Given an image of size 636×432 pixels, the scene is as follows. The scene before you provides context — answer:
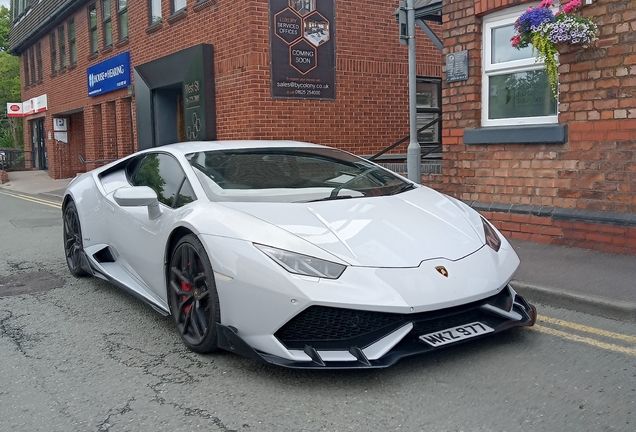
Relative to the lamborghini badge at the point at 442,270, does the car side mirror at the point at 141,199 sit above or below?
above

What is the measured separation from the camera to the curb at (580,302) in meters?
4.44

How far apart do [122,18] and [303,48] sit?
7516mm

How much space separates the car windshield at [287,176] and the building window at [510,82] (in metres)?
2.85

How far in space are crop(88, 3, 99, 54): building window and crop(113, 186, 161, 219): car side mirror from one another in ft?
51.6

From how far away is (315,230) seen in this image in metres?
3.60

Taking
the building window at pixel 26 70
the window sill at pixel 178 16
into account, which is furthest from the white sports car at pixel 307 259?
the building window at pixel 26 70

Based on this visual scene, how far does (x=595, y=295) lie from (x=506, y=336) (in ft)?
3.69

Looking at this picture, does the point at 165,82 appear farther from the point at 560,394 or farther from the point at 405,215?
the point at 560,394

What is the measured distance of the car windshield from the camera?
421cm

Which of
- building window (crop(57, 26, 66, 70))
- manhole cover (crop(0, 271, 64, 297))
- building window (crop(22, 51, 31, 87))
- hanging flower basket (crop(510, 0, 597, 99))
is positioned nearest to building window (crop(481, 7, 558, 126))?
hanging flower basket (crop(510, 0, 597, 99))

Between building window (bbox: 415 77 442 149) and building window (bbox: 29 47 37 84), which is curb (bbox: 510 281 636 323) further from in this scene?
building window (bbox: 29 47 37 84)

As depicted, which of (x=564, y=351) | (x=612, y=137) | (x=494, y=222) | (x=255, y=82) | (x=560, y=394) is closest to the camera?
(x=560, y=394)

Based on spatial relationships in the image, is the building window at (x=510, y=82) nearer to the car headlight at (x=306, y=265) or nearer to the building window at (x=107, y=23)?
the car headlight at (x=306, y=265)

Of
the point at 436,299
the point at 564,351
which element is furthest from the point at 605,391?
the point at 436,299
